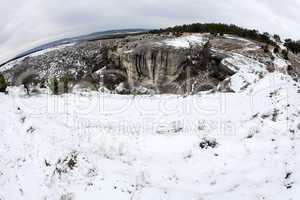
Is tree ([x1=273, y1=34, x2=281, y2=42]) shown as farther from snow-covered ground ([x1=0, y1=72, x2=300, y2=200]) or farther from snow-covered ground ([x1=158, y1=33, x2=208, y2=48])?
snow-covered ground ([x1=0, y1=72, x2=300, y2=200])

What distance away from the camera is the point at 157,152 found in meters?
11.9

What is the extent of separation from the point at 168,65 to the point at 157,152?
23.1m

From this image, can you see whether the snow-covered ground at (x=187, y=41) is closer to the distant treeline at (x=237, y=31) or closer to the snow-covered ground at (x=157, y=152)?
the distant treeline at (x=237, y=31)

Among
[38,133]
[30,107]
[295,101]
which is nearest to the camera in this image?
[38,133]

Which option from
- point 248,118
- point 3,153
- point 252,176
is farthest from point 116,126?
point 252,176

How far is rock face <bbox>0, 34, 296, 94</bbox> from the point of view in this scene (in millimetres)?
29641

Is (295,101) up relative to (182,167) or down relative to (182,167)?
up

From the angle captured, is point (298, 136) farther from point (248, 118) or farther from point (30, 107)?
point (30, 107)

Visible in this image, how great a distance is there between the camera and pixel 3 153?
12344 millimetres

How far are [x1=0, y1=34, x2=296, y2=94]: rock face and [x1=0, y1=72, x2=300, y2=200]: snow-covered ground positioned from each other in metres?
10.1

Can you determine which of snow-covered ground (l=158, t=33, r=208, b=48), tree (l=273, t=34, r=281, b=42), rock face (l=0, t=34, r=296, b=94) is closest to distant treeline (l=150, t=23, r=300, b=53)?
tree (l=273, t=34, r=281, b=42)

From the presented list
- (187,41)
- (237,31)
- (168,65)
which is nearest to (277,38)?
(237,31)

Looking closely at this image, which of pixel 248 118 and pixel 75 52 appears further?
pixel 75 52

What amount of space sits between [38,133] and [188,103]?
8.49 m
